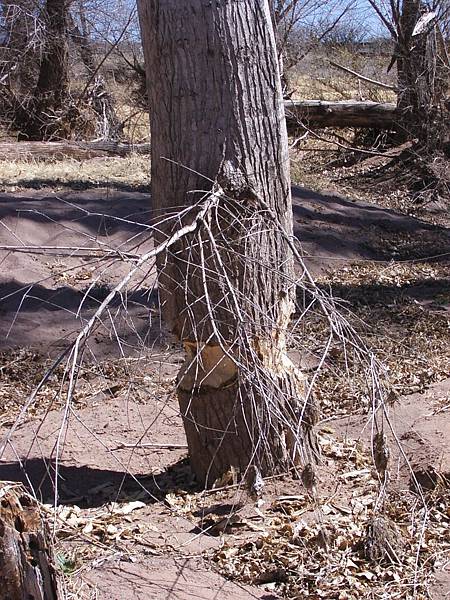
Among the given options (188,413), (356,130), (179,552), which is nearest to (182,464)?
(188,413)

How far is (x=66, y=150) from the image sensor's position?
1445 centimetres

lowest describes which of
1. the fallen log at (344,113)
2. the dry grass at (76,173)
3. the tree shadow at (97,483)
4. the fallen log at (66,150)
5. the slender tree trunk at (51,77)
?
the tree shadow at (97,483)

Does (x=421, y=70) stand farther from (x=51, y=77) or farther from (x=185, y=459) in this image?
(x=185, y=459)

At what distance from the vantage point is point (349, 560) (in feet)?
13.9

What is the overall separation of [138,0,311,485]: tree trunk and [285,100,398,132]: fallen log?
36.3 feet

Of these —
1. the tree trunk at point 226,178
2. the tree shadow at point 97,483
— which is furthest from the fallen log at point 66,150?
the tree trunk at point 226,178

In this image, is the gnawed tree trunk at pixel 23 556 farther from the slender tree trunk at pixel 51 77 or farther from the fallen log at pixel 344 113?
the slender tree trunk at pixel 51 77

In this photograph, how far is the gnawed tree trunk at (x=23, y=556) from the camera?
123 inches

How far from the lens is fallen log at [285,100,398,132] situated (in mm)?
15578

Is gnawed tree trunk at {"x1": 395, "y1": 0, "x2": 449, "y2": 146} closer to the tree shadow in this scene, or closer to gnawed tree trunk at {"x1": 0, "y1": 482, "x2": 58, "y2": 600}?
the tree shadow

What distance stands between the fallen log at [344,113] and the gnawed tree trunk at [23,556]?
1294cm

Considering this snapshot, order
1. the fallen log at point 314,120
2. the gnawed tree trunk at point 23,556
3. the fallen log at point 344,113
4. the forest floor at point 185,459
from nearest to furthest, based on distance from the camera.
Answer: the gnawed tree trunk at point 23,556, the forest floor at point 185,459, the fallen log at point 314,120, the fallen log at point 344,113

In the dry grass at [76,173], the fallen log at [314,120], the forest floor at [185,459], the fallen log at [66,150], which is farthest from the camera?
the fallen log at [314,120]

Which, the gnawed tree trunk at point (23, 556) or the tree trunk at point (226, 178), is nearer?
the gnawed tree trunk at point (23, 556)
